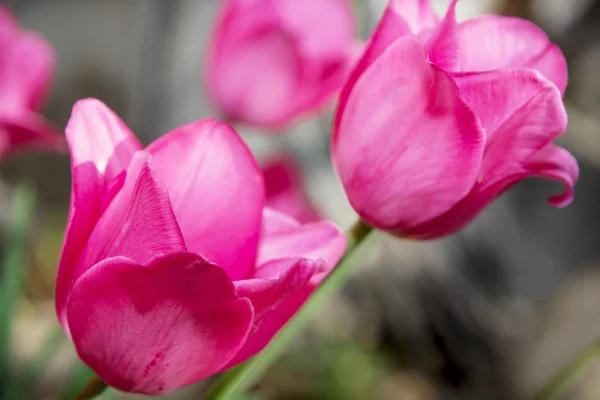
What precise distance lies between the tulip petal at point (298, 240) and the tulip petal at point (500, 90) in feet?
0.21

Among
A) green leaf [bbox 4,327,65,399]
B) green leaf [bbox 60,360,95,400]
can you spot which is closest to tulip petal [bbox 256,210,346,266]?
green leaf [bbox 60,360,95,400]

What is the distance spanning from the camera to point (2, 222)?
46.1 inches

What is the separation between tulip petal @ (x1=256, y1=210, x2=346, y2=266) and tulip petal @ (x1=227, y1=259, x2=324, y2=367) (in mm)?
25

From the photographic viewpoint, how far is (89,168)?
8.1 inches

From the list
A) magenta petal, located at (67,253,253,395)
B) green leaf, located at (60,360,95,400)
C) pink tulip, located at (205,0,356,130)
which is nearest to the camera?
magenta petal, located at (67,253,253,395)

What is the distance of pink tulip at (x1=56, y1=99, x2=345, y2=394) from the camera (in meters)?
0.19

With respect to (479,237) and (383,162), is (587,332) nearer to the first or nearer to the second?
(479,237)

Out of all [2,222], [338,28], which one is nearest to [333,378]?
[2,222]

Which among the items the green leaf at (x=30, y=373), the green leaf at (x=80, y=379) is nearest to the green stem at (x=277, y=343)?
the green leaf at (x=80, y=379)

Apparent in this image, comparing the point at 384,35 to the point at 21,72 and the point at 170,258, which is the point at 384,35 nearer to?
the point at 170,258

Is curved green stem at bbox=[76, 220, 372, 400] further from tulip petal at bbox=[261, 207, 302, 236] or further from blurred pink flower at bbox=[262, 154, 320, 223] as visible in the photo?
blurred pink flower at bbox=[262, 154, 320, 223]

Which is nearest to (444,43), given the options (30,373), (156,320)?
(156,320)

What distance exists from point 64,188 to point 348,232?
56.4 inches

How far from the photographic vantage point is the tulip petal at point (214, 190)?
22 cm
